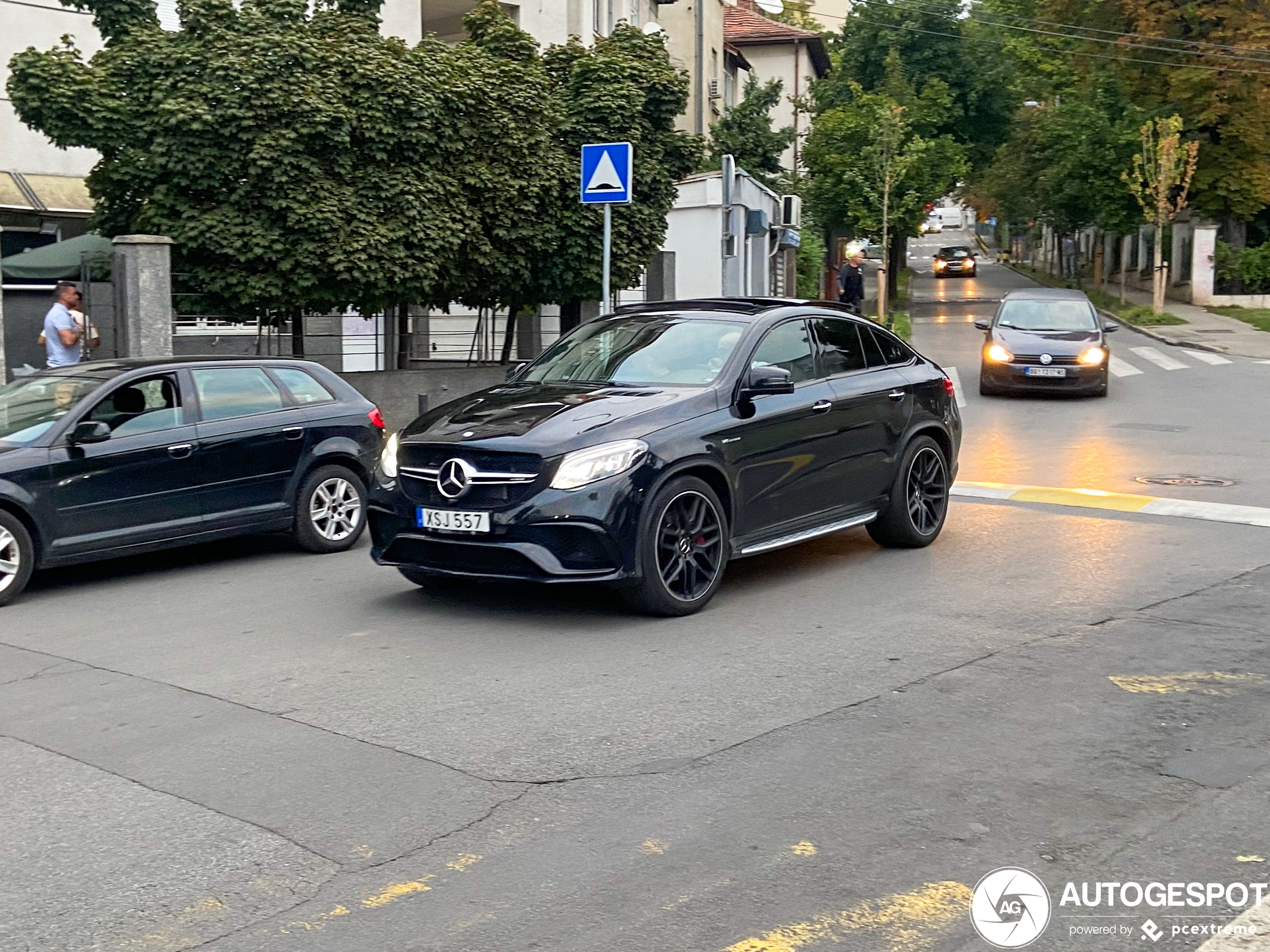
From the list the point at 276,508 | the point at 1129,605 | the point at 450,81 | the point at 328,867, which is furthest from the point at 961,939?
the point at 450,81

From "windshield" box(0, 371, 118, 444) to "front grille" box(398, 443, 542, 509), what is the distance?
2715mm

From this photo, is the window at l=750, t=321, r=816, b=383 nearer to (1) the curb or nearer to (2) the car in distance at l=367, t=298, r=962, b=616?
(2) the car in distance at l=367, t=298, r=962, b=616

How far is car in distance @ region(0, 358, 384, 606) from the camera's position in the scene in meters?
8.83

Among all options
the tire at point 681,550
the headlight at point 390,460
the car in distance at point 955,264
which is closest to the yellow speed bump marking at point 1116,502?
the tire at point 681,550

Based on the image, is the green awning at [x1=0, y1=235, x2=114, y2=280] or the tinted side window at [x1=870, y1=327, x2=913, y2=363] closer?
the tinted side window at [x1=870, y1=327, x2=913, y2=363]

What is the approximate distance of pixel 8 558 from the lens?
8602 millimetres

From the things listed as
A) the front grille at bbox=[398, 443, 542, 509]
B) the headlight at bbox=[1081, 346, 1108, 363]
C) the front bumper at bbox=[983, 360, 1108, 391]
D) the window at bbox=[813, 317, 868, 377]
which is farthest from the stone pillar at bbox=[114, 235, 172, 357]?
the headlight at bbox=[1081, 346, 1108, 363]

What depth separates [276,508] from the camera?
1014 cm

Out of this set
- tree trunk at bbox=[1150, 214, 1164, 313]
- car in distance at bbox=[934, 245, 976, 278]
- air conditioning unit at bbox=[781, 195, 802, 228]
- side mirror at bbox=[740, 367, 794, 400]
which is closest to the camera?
side mirror at bbox=[740, 367, 794, 400]

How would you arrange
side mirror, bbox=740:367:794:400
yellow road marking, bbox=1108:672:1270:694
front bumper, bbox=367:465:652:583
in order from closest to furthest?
yellow road marking, bbox=1108:672:1270:694
front bumper, bbox=367:465:652:583
side mirror, bbox=740:367:794:400

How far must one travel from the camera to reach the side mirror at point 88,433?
29.6ft

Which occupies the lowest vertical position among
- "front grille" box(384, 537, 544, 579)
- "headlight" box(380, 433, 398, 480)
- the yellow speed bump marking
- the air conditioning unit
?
the yellow speed bump marking

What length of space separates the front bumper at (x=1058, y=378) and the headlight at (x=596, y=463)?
14.5 metres

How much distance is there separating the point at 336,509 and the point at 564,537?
11.9 feet
